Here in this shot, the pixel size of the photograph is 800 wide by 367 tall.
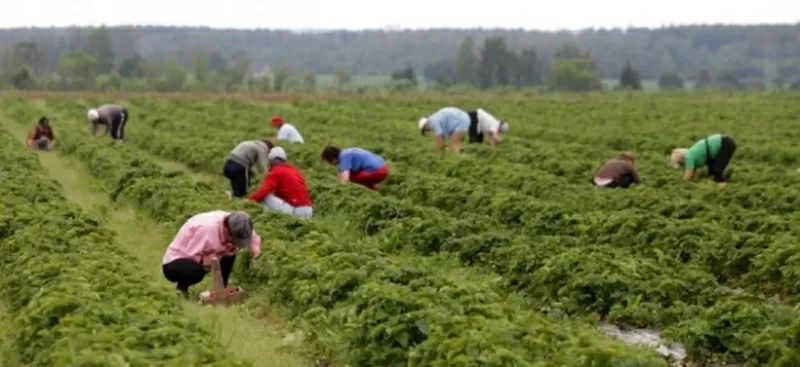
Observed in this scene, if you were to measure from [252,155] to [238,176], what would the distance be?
42cm

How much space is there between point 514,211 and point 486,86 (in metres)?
107

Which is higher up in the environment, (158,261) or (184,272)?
(184,272)

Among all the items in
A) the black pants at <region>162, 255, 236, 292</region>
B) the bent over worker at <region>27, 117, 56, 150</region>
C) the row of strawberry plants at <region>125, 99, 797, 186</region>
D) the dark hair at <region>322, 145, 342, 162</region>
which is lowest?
the row of strawberry plants at <region>125, 99, 797, 186</region>

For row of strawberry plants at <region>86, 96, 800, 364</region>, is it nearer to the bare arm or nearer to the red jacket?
the red jacket

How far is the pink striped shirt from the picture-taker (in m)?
10.9

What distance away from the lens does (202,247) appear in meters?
10.9

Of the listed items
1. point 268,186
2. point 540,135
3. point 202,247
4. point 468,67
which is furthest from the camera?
point 468,67

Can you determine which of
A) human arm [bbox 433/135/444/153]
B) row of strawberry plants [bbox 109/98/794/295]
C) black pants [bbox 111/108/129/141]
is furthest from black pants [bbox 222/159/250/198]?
black pants [bbox 111/108/129/141]

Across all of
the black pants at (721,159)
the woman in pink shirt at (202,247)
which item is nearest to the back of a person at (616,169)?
the black pants at (721,159)

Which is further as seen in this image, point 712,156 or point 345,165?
point 712,156

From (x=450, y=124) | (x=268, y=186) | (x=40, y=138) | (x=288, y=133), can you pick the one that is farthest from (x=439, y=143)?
(x=40, y=138)

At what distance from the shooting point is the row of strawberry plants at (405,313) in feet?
24.7

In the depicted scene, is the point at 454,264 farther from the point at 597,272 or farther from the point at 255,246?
the point at 255,246

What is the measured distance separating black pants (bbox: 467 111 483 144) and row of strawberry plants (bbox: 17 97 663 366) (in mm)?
13486
